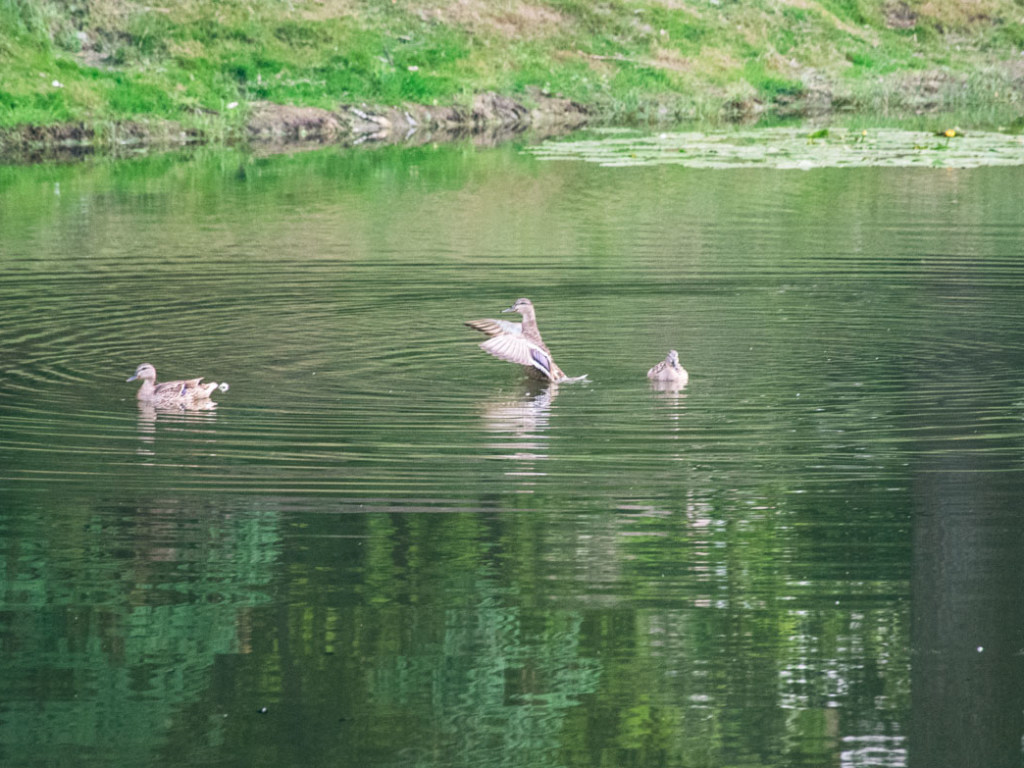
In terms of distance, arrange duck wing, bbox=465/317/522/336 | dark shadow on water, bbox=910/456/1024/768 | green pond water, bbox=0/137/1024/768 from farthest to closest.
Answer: duck wing, bbox=465/317/522/336, green pond water, bbox=0/137/1024/768, dark shadow on water, bbox=910/456/1024/768

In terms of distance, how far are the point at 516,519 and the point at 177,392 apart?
4133mm

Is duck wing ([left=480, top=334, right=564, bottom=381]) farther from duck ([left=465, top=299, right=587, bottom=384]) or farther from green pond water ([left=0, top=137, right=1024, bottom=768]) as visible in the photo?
green pond water ([left=0, top=137, right=1024, bottom=768])

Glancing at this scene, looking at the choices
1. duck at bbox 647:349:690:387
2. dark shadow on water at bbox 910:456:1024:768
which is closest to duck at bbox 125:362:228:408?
duck at bbox 647:349:690:387

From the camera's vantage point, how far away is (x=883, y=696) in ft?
24.6

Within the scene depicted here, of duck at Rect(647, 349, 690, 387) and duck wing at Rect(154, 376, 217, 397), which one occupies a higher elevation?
duck at Rect(647, 349, 690, 387)

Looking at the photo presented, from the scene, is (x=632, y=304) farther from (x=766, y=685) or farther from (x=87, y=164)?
(x=87, y=164)

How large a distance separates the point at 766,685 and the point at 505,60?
157 ft

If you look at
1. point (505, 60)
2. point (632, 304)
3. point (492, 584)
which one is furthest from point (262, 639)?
point (505, 60)

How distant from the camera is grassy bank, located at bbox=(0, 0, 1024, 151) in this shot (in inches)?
1785

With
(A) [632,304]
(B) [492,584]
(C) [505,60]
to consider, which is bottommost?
(B) [492,584]

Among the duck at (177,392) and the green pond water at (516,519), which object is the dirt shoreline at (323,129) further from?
the duck at (177,392)

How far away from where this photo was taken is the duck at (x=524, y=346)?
47.0 feet

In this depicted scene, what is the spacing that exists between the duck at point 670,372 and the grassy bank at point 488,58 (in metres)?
30.9

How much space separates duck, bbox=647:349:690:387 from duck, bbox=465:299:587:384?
2.76 feet
